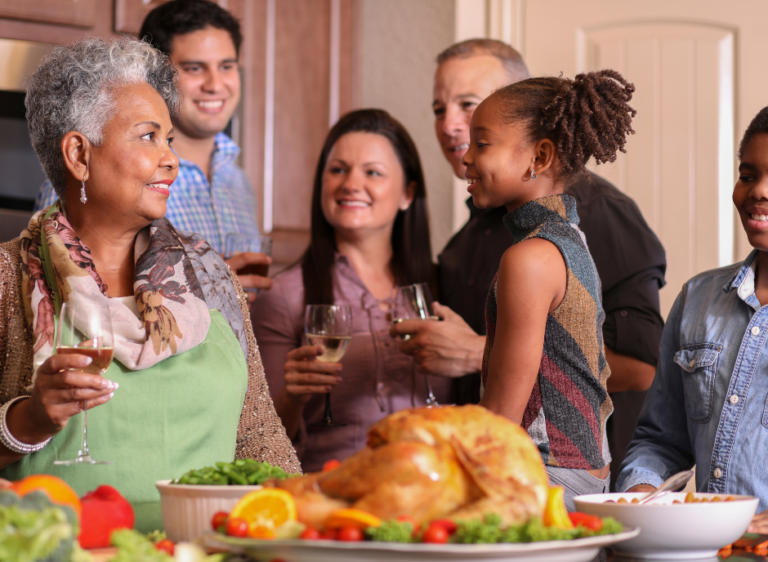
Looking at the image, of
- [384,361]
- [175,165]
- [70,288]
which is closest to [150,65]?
[175,165]

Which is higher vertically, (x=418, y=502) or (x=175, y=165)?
(x=175, y=165)

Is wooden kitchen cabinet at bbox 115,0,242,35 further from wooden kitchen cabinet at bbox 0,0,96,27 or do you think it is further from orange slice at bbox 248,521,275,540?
orange slice at bbox 248,521,275,540

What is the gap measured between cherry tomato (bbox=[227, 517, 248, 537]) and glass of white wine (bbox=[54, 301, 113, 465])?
39 cm

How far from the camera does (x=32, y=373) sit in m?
1.47

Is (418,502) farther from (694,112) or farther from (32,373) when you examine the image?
(694,112)

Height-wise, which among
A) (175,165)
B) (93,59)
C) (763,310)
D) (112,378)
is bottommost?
(112,378)

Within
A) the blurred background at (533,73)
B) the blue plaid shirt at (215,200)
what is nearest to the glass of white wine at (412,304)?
the blue plaid shirt at (215,200)

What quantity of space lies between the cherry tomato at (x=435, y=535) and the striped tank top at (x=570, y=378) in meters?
0.66

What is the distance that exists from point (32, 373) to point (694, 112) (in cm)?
262

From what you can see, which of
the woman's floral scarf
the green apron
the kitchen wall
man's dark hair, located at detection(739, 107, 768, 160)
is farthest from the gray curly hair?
the kitchen wall

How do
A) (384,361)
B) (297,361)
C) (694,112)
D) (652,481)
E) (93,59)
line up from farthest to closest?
(694,112) → (384,361) → (297,361) → (93,59) → (652,481)

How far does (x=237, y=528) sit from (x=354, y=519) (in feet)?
0.38

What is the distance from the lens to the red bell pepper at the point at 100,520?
2.78 ft

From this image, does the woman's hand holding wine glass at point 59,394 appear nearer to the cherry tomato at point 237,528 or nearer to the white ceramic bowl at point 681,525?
Result: the cherry tomato at point 237,528
